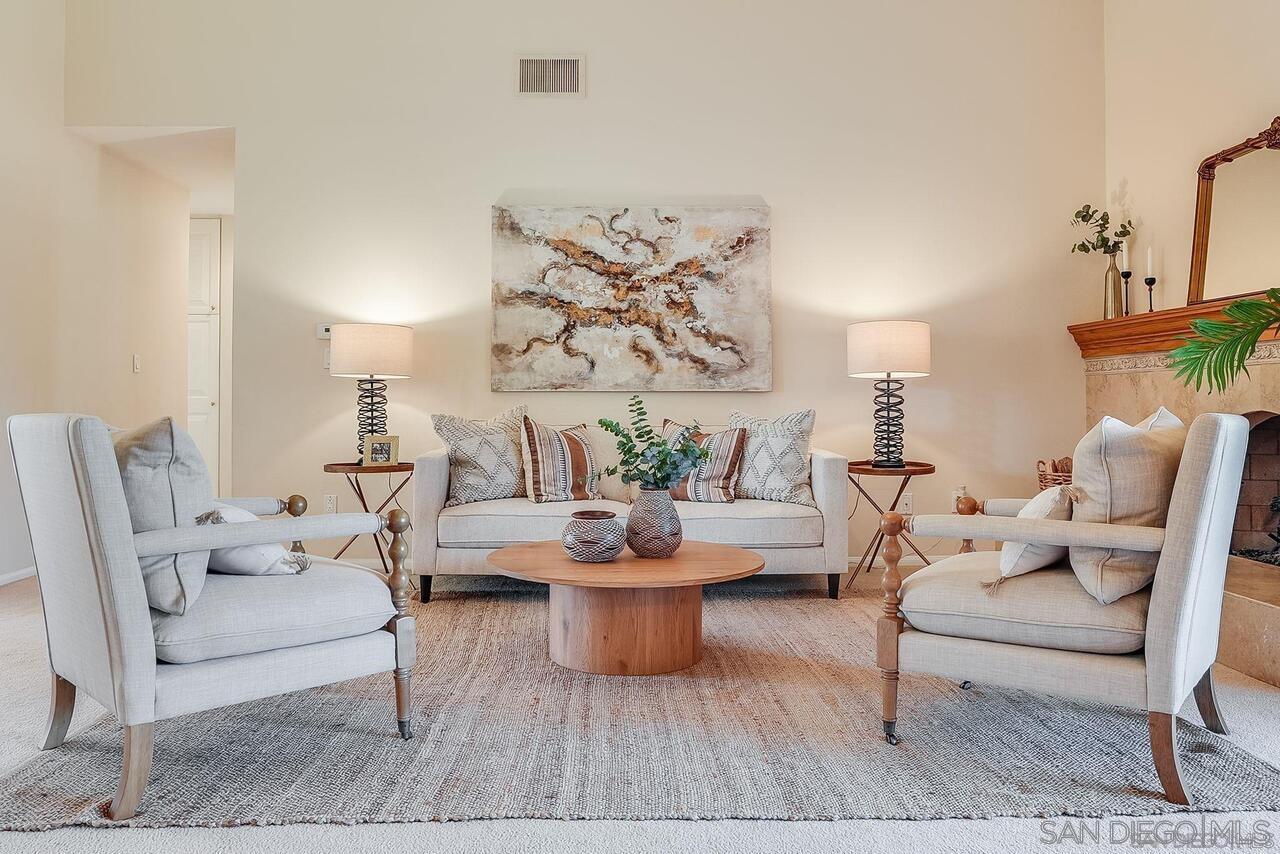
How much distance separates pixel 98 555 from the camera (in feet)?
5.46

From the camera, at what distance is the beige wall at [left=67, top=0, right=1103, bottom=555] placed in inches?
174

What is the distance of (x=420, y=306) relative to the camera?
4.46 metres

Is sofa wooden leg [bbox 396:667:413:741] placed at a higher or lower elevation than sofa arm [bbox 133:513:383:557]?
lower

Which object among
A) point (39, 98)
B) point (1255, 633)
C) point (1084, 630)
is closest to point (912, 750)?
point (1084, 630)

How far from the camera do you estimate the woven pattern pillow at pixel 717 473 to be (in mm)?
3867

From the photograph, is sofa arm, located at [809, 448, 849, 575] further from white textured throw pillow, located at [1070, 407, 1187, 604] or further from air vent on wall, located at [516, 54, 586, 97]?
air vent on wall, located at [516, 54, 586, 97]

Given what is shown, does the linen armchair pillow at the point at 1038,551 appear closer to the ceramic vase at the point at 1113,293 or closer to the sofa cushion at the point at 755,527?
the sofa cushion at the point at 755,527

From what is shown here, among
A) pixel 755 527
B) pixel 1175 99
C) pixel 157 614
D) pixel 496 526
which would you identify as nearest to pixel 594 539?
→ pixel 496 526

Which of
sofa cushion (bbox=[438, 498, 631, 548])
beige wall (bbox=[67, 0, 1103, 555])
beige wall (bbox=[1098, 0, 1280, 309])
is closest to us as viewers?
beige wall (bbox=[1098, 0, 1280, 309])

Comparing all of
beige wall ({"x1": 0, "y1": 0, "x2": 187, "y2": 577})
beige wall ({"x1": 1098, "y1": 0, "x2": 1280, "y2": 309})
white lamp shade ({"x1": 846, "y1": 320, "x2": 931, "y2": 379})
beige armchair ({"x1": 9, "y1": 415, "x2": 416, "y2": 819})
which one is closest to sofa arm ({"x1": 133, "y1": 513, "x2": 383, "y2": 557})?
beige armchair ({"x1": 9, "y1": 415, "x2": 416, "y2": 819})

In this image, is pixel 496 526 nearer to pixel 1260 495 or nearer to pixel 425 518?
pixel 425 518

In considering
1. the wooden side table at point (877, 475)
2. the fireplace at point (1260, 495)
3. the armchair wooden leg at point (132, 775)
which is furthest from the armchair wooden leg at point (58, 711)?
the fireplace at point (1260, 495)

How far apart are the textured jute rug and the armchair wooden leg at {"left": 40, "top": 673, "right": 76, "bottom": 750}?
37mm

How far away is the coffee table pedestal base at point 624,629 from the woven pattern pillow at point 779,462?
4.24 ft
